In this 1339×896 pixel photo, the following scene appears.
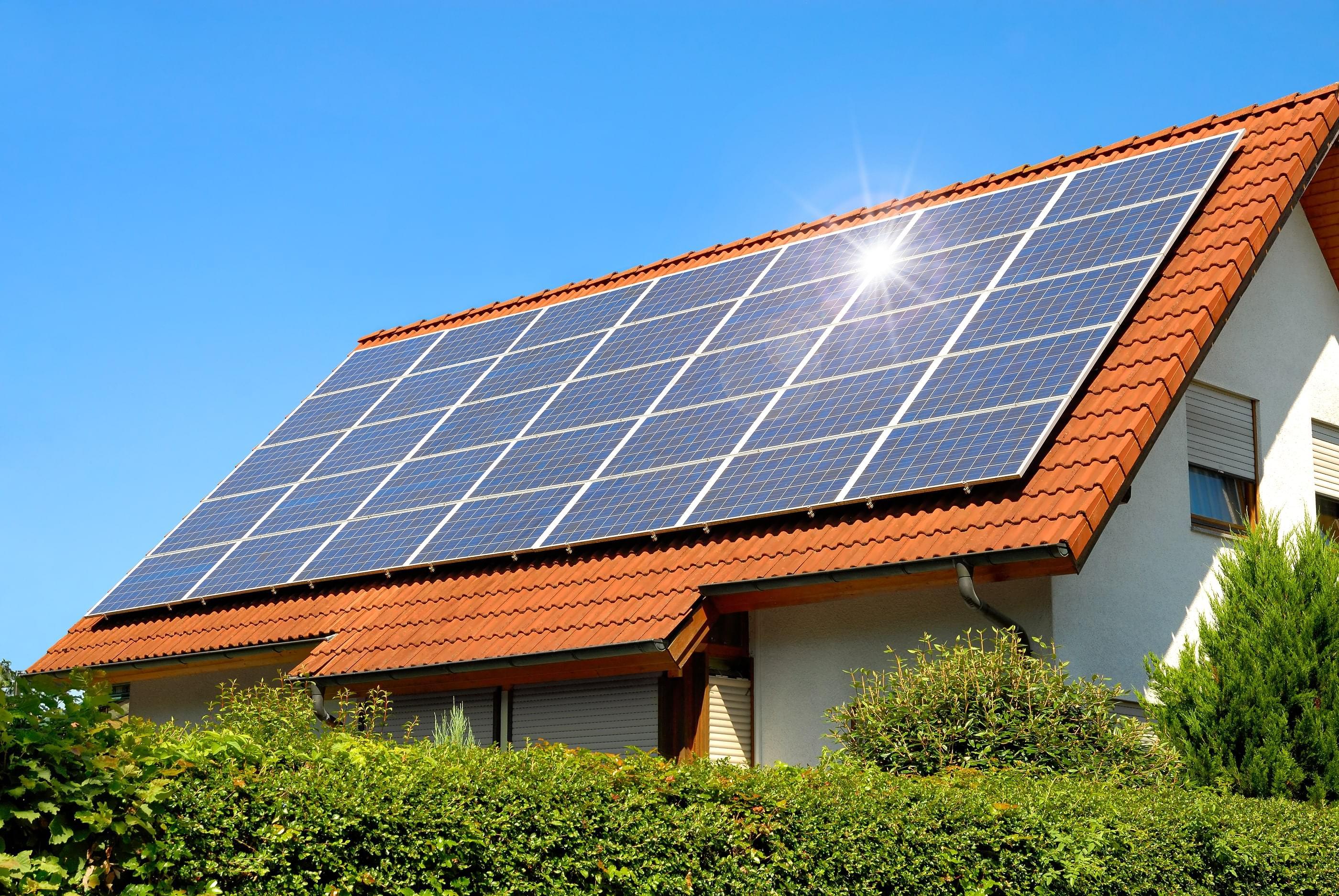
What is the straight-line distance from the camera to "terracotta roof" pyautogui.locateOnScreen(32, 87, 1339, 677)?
12.6 m

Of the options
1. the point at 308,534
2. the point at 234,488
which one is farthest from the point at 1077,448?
the point at 234,488

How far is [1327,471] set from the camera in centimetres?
1709

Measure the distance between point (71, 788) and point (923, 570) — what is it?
811cm

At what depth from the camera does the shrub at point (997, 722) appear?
1155 centimetres

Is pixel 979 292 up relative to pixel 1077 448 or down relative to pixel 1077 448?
up

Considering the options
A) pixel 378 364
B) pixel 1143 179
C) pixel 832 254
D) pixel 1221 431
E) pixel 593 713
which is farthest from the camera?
pixel 378 364

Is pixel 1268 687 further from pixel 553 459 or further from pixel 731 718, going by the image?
pixel 553 459

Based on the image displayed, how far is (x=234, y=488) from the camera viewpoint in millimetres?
20234

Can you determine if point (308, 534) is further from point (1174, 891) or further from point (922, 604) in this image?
point (1174, 891)

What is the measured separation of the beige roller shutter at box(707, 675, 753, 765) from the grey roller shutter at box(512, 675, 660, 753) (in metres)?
0.52

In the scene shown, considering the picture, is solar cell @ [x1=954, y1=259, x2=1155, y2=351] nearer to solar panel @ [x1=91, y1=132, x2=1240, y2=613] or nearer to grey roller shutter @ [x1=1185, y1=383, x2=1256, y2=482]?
solar panel @ [x1=91, y1=132, x2=1240, y2=613]

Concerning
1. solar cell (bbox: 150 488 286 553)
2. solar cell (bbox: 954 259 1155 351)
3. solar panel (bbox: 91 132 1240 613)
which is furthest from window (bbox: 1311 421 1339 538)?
solar cell (bbox: 150 488 286 553)

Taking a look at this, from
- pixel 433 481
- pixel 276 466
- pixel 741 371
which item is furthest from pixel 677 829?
pixel 276 466

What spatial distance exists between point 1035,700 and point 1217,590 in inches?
177
